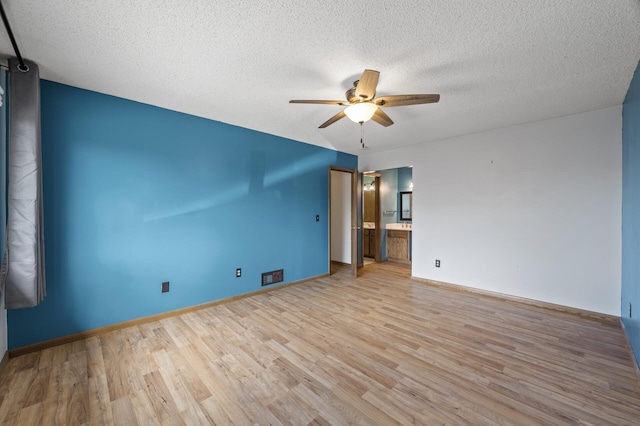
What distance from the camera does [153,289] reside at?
9.48 ft

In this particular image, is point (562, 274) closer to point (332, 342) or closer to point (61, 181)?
point (332, 342)

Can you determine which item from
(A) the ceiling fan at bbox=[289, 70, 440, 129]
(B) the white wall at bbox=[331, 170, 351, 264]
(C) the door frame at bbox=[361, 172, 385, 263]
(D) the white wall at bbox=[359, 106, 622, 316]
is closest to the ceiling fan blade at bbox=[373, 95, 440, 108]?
(A) the ceiling fan at bbox=[289, 70, 440, 129]

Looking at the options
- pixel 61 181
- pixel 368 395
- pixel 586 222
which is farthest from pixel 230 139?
pixel 586 222

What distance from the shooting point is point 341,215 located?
5852mm

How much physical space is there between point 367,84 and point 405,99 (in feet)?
1.29

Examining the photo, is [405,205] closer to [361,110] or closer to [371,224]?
[371,224]

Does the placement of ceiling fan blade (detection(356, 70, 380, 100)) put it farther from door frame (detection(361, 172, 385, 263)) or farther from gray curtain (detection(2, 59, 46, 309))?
door frame (detection(361, 172, 385, 263))

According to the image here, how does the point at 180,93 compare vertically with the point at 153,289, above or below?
above

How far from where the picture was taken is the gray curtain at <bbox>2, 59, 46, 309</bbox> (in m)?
1.95

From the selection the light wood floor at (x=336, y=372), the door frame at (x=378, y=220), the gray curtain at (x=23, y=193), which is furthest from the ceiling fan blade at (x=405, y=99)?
the door frame at (x=378, y=220)

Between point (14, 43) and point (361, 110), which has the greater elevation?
point (14, 43)

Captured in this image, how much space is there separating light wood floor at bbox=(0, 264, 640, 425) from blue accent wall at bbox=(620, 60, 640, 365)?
0.29 metres

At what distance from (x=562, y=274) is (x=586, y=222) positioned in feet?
2.27

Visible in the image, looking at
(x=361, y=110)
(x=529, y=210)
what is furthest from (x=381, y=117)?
(x=529, y=210)
